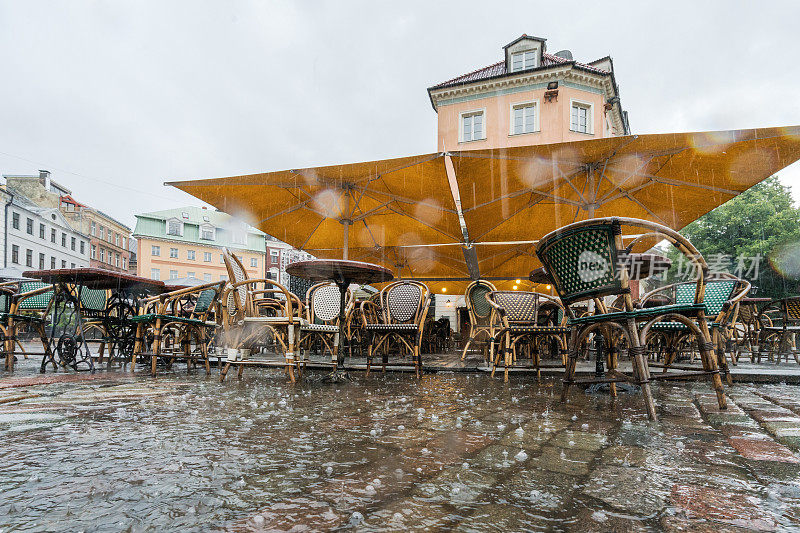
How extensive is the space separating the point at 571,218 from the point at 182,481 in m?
7.96

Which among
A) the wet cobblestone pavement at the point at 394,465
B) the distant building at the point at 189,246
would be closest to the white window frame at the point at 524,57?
the wet cobblestone pavement at the point at 394,465

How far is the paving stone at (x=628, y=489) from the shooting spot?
3.54 feet

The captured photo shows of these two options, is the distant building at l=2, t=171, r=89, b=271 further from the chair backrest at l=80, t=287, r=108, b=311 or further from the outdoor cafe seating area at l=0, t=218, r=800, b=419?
the outdoor cafe seating area at l=0, t=218, r=800, b=419

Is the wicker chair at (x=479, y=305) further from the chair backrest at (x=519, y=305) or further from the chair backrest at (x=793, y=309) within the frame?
the chair backrest at (x=793, y=309)

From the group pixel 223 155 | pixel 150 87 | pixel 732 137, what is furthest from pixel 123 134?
pixel 732 137

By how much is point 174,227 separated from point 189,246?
103 inches

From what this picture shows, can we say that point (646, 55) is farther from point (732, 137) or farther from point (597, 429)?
point (597, 429)

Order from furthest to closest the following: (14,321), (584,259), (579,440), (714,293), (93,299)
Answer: (93,299)
(14,321)
(714,293)
(584,259)
(579,440)

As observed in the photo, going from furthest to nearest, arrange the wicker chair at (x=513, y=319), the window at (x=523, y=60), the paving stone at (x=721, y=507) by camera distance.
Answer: the window at (x=523, y=60) < the wicker chair at (x=513, y=319) < the paving stone at (x=721, y=507)

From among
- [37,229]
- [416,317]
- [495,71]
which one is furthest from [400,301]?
[37,229]

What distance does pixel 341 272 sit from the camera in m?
3.89

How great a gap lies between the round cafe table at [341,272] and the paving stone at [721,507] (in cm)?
281

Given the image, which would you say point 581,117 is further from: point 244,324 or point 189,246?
point 189,246

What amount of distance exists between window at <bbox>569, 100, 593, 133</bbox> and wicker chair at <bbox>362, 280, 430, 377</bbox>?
698 inches
